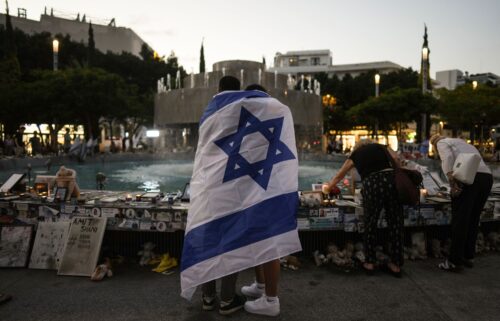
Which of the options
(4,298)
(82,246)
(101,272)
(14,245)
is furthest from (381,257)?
(14,245)

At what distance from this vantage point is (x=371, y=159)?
4117 mm

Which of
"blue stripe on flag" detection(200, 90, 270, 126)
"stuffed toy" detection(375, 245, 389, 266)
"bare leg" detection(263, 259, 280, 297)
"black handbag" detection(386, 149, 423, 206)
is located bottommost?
"stuffed toy" detection(375, 245, 389, 266)

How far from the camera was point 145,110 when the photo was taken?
36625mm

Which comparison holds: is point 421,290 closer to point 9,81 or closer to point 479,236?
point 479,236

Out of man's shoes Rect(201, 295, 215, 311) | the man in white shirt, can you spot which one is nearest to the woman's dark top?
the man in white shirt

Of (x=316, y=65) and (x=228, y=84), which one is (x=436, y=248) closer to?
(x=228, y=84)

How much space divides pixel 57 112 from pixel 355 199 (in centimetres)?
2583

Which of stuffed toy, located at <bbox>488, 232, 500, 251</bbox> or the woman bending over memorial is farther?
stuffed toy, located at <bbox>488, 232, 500, 251</bbox>

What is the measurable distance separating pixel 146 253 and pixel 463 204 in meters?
3.91

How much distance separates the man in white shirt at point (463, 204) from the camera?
13.9 ft

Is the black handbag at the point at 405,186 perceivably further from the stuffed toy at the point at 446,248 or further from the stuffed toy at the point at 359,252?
the stuffed toy at the point at 446,248

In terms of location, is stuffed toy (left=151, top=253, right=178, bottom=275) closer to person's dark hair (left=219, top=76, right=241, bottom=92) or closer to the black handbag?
person's dark hair (left=219, top=76, right=241, bottom=92)

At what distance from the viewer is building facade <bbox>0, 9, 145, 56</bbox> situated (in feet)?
169

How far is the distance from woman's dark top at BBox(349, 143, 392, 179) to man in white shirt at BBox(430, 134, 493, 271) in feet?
2.83
